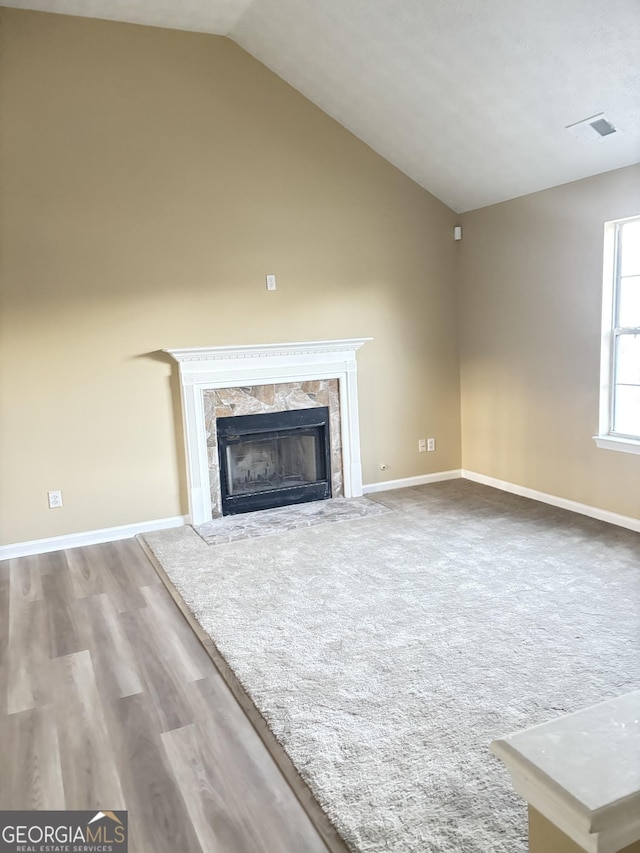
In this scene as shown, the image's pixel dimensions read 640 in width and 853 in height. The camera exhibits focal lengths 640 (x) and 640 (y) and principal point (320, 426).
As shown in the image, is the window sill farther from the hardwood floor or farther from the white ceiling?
the hardwood floor

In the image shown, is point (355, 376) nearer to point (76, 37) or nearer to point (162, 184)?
point (162, 184)

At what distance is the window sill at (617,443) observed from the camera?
162 inches

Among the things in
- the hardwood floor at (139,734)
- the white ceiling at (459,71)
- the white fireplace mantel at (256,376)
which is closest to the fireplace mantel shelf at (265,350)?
the white fireplace mantel at (256,376)

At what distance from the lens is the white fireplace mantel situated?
15.2ft

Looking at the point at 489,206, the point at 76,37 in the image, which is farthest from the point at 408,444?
the point at 76,37

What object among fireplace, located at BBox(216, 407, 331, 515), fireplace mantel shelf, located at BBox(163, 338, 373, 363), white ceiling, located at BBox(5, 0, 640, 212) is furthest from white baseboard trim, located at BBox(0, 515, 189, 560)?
white ceiling, located at BBox(5, 0, 640, 212)

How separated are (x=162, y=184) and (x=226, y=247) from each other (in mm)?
606

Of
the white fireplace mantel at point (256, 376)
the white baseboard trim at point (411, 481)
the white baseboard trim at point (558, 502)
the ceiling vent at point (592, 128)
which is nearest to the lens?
the ceiling vent at point (592, 128)

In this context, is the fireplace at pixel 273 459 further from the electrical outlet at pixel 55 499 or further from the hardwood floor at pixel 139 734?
the hardwood floor at pixel 139 734

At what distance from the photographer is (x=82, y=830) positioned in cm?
191

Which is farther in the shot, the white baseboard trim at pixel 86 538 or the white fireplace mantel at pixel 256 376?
the white fireplace mantel at pixel 256 376

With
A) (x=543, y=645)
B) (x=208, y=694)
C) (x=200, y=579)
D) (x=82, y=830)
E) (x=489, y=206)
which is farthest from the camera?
(x=489, y=206)

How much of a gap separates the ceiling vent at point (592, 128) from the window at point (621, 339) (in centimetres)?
59

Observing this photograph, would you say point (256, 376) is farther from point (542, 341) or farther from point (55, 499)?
point (542, 341)
